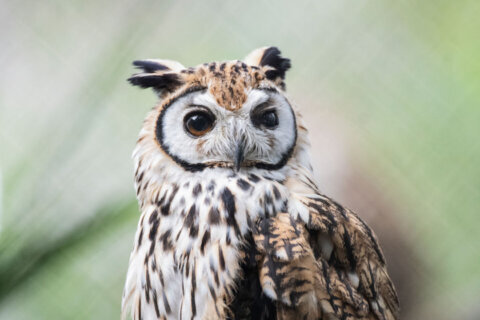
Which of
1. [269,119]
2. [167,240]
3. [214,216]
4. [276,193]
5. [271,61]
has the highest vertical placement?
[271,61]

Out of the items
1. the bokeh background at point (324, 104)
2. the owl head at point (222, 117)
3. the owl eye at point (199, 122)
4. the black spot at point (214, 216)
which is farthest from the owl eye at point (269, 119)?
the bokeh background at point (324, 104)

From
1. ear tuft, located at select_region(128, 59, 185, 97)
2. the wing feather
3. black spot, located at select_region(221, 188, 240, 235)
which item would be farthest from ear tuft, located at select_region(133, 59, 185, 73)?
the wing feather

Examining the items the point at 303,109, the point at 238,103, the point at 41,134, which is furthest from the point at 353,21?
the point at 41,134

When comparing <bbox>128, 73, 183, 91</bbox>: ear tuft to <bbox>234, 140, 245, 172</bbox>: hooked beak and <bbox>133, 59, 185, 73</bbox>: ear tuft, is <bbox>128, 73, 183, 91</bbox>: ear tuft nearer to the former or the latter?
<bbox>133, 59, 185, 73</bbox>: ear tuft

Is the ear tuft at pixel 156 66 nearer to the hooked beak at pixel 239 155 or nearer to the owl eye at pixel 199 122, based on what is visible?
the owl eye at pixel 199 122

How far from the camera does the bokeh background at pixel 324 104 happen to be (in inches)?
68.4

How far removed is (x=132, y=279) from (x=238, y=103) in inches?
18.2

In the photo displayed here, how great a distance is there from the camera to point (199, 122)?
1163mm

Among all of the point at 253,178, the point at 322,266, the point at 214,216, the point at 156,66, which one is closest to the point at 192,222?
the point at 214,216

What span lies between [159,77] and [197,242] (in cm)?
41

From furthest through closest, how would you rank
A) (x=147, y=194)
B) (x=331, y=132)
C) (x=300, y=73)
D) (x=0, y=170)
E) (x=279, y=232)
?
1. (x=300, y=73)
2. (x=331, y=132)
3. (x=0, y=170)
4. (x=147, y=194)
5. (x=279, y=232)

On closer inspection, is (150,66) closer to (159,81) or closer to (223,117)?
(159,81)

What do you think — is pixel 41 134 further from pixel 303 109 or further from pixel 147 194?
pixel 303 109

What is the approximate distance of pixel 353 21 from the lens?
6.47 feet
